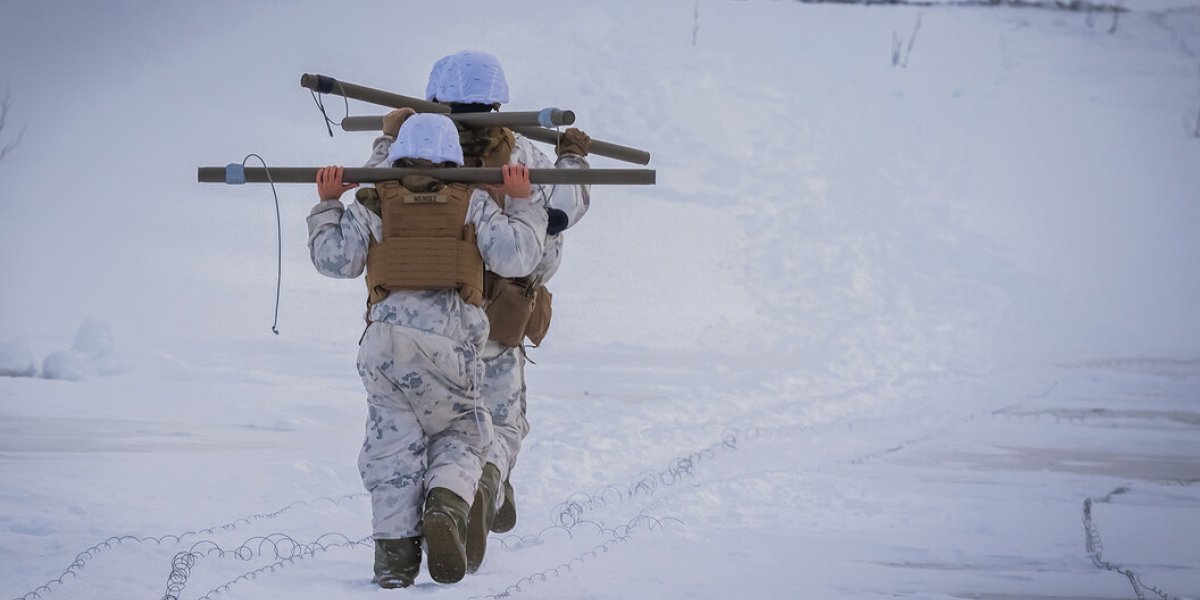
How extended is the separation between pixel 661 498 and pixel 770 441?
1.38 metres

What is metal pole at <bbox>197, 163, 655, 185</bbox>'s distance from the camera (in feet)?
12.9

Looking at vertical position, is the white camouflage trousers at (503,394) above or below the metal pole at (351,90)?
below

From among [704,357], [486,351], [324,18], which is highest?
[324,18]

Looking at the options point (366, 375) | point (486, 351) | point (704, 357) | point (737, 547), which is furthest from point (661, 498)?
point (704, 357)

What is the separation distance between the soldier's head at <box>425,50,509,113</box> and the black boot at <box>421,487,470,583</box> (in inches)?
51.5

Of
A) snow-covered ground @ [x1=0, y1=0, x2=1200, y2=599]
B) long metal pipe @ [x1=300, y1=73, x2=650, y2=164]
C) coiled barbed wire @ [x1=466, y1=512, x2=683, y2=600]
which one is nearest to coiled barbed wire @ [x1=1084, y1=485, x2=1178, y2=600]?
snow-covered ground @ [x1=0, y1=0, x2=1200, y2=599]

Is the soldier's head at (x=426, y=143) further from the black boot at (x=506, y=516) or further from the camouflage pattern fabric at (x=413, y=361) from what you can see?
the black boot at (x=506, y=516)

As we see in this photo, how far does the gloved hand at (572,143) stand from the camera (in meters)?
4.45

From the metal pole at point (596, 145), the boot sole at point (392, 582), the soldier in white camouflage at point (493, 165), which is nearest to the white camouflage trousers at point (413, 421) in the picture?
the boot sole at point (392, 582)

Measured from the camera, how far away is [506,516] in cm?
466

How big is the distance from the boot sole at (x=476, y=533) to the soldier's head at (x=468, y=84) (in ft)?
3.94

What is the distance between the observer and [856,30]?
55.6 feet

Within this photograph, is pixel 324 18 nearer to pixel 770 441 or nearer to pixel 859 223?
pixel 859 223

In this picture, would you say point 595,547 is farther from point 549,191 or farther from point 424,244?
point 424,244
